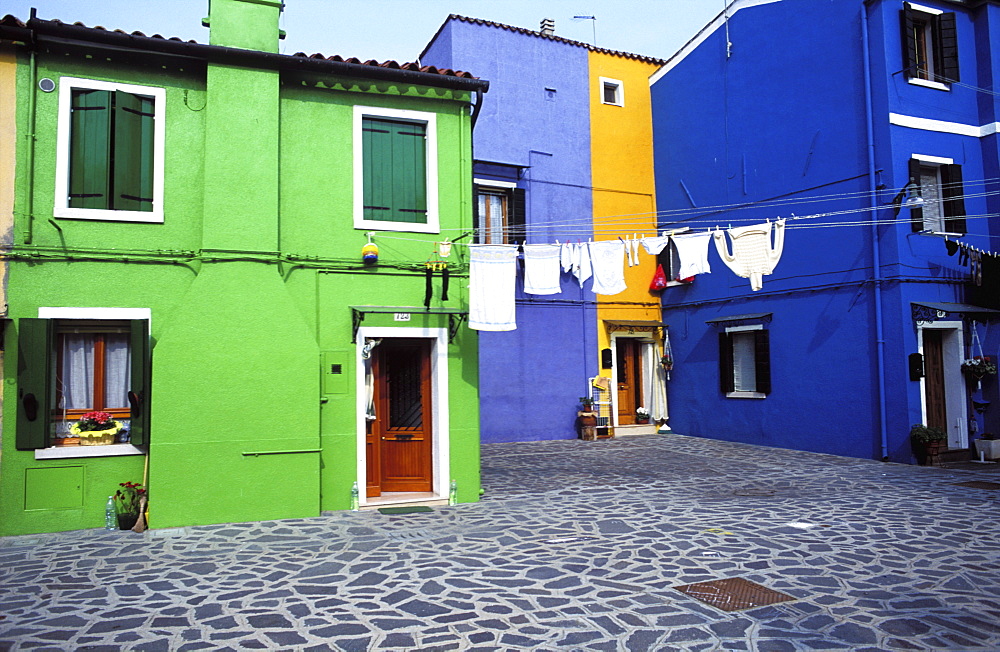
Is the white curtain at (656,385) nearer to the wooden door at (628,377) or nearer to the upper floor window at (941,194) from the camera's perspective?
the wooden door at (628,377)

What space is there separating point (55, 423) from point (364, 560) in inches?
177

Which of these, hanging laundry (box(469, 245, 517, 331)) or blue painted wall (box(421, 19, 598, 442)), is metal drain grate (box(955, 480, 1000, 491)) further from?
blue painted wall (box(421, 19, 598, 442))

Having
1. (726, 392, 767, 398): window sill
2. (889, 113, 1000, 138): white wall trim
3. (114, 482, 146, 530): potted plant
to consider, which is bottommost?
(114, 482, 146, 530): potted plant

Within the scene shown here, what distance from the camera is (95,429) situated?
808 centimetres

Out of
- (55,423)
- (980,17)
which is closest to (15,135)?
(55,423)

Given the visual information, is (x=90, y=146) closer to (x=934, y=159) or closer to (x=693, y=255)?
(x=693, y=255)

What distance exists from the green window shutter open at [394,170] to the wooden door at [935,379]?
1028 cm

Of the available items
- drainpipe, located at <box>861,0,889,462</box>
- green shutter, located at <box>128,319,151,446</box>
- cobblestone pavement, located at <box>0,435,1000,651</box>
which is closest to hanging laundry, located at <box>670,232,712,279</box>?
drainpipe, located at <box>861,0,889,462</box>

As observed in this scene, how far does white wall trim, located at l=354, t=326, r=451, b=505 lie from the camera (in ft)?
29.2

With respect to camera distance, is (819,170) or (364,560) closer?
(364,560)

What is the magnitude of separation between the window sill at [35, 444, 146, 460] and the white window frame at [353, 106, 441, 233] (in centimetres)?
402

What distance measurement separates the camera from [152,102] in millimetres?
8578

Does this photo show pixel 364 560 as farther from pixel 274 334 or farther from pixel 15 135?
pixel 15 135

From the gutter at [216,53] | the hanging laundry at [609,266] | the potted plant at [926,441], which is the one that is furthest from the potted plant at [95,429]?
the potted plant at [926,441]
